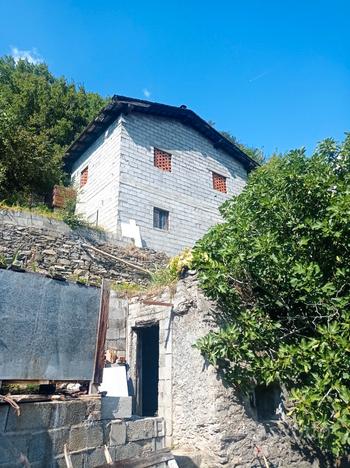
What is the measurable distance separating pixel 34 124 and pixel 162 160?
9.35m

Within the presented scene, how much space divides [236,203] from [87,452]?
4.91 m

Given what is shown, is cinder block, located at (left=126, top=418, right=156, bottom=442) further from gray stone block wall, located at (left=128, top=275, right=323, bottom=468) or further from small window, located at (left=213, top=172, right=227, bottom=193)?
small window, located at (left=213, top=172, right=227, bottom=193)

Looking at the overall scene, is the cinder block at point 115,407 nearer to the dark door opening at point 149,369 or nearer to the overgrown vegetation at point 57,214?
the dark door opening at point 149,369

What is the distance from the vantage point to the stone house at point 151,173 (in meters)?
14.0

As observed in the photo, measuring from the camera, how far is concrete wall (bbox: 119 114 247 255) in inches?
554

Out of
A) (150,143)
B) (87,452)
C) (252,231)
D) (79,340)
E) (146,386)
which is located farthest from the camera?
(150,143)

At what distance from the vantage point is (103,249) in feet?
38.6

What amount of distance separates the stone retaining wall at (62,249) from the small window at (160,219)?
243cm

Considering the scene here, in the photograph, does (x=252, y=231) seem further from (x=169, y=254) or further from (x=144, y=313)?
(x=169, y=254)

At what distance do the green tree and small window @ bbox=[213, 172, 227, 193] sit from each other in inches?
265

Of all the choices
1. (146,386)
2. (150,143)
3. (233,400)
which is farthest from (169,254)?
(233,400)

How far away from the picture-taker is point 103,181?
14781 millimetres

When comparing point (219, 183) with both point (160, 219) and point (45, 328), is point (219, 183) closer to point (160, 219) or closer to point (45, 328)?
point (160, 219)

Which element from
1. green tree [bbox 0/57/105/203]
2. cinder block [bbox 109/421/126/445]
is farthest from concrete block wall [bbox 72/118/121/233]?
cinder block [bbox 109/421/126/445]
